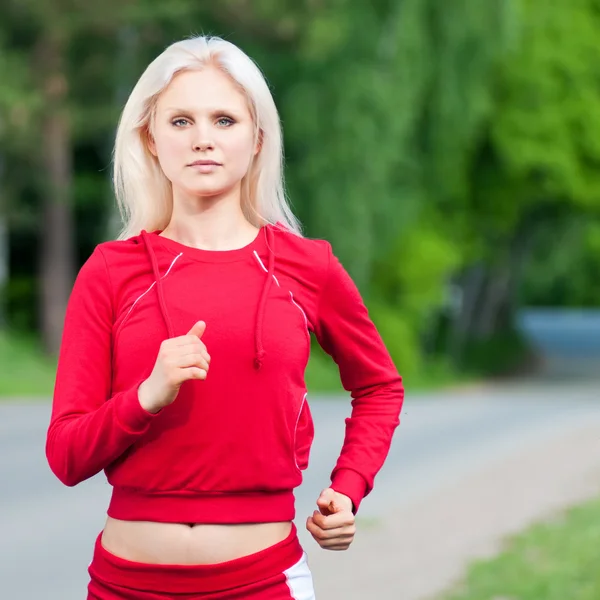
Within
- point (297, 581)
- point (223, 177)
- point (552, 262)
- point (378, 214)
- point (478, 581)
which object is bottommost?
point (552, 262)

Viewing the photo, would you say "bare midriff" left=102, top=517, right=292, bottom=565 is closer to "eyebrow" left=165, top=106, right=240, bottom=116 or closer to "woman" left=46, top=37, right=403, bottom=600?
"woman" left=46, top=37, right=403, bottom=600

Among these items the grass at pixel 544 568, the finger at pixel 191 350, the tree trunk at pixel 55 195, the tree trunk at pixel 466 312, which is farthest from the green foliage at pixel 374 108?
the finger at pixel 191 350

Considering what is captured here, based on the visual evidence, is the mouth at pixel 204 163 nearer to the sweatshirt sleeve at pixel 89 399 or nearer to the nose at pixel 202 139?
the nose at pixel 202 139

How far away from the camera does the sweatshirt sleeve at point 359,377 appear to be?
2.55 meters

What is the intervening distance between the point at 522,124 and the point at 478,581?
21547mm

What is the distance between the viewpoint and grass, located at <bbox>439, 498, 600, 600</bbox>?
620cm

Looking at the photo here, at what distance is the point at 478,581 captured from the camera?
652cm

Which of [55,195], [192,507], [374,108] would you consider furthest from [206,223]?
[55,195]

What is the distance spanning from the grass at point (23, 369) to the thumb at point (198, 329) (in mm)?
16735

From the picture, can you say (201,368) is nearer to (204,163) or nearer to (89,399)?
(89,399)

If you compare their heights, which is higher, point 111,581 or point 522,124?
point 111,581

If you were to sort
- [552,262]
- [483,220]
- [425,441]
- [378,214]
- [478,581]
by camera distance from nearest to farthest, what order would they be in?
[478,581], [425,441], [378,214], [483,220], [552,262]

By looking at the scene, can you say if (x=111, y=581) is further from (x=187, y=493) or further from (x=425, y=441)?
(x=425, y=441)

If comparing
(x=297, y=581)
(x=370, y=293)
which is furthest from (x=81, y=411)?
(x=370, y=293)
